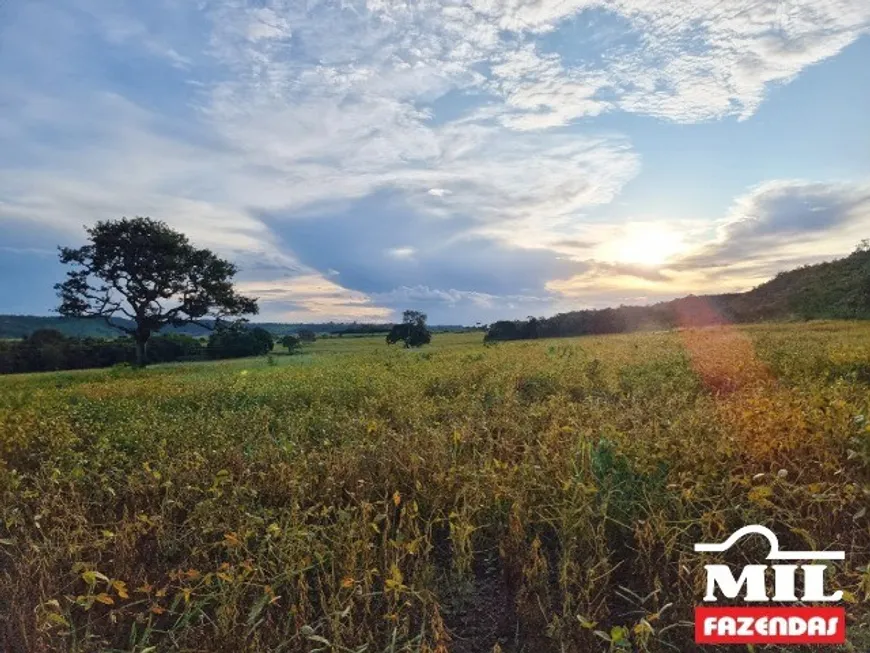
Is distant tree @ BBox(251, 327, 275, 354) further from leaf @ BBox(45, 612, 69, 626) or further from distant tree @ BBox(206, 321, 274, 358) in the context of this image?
leaf @ BBox(45, 612, 69, 626)

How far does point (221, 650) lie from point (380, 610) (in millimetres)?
834

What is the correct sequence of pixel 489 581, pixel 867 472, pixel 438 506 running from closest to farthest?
pixel 489 581 → pixel 867 472 → pixel 438 506

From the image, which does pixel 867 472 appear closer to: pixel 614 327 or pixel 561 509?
Result: pixel 561 509

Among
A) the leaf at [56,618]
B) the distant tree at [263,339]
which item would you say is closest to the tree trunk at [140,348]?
the distant tree at [263,339]

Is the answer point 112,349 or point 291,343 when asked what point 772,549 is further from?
point 112,349

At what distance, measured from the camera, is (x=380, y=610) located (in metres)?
3.12

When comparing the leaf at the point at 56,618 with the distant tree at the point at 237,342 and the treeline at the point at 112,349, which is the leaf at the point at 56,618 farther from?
the distant tree at the point at 237,342

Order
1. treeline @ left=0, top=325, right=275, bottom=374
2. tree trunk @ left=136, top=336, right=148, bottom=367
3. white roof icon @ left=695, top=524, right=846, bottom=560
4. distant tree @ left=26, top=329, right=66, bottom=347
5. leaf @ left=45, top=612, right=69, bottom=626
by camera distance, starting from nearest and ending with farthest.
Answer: leaf @ left=45, top=612, right=69, bottom=626
white roof icon @ left=695, top=524, right=846, bottom=560
treeline @ left=0, top=325, right=275, bottom=374
distant tree @ left=26, top=329, right=66, bottom=347
tree trunk @ left=136, top=336, right=148, bottom=367

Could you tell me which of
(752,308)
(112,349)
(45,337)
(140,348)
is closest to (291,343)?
(140,348)

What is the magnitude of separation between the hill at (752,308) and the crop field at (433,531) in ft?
97.7

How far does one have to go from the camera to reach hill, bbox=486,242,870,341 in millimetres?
32125

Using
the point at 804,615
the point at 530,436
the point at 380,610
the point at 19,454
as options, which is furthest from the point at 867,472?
the point at 19,454

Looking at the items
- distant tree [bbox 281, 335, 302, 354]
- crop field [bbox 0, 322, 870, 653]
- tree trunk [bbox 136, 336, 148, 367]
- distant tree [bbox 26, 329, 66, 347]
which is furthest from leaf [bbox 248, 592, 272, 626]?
distant tree [bbox 26, 329, 66, 347]

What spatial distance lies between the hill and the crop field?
1172 inches
